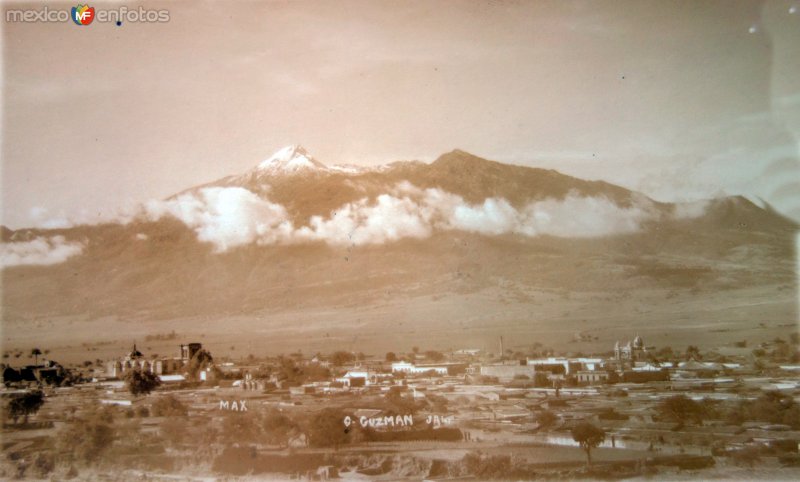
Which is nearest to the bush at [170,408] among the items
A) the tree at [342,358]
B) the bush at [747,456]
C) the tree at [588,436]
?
the tree at [342,358]

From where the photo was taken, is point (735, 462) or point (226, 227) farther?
point (226, 227)

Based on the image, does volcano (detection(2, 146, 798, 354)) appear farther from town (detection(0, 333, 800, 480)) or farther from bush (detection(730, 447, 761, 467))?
bush (detection(730, 447, 761, 467))

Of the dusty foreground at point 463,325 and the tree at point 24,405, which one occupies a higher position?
the dusty foreground at point 463,325

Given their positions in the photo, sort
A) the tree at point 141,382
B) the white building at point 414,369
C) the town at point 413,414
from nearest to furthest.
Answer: the town at point 413,414, the white building at point 414,369, the tree at point 141,382

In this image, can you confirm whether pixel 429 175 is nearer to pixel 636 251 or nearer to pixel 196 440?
pixel 636 251

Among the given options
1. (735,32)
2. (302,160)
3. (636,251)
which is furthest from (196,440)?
(735,32)

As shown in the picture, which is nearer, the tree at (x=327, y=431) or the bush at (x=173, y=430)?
the tree at (x=327, y=431)

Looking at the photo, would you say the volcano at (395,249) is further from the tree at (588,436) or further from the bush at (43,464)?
the bush at (43,464)
